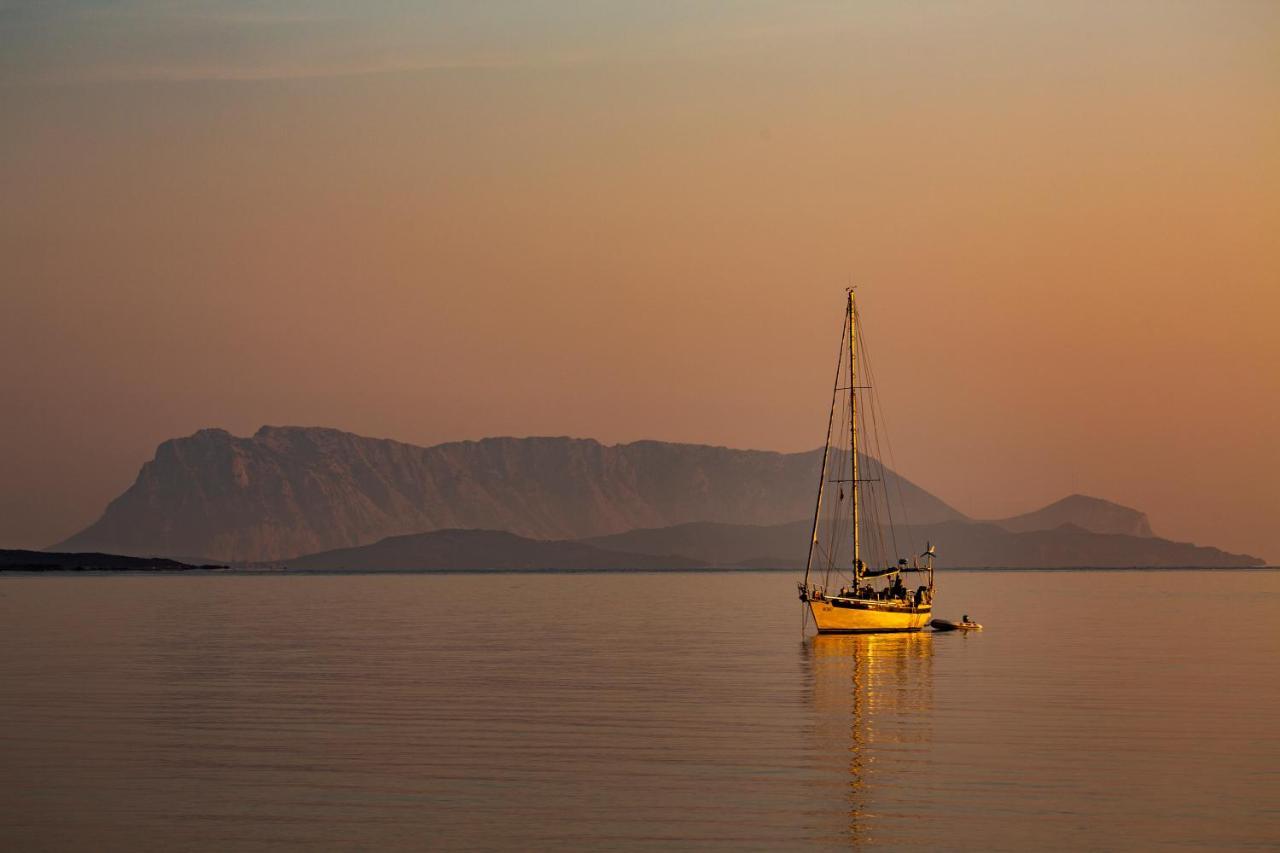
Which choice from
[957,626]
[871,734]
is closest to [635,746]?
[871,734]

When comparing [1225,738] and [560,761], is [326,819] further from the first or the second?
[1225,738]

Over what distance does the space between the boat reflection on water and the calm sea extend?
0.41 ft

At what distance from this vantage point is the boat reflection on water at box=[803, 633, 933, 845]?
25906mm

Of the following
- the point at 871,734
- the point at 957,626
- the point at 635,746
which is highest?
the point at 957,626

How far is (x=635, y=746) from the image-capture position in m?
34.4

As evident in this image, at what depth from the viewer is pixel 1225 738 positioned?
120ft

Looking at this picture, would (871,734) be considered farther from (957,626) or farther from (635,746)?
(957,626)

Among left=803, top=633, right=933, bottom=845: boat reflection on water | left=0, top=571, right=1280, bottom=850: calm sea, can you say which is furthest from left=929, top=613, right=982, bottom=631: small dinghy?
left=803, top=633, right=933, bottom=845: boat reflection on water

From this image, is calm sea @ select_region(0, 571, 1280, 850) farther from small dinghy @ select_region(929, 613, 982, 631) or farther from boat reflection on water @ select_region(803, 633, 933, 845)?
small dinghy @ select_region(929, 613, 982, 631)

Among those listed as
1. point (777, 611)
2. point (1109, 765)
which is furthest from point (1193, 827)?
point (777, 611)

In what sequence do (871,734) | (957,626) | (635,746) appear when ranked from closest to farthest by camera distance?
(635,746) → (871,734) → (957,626)

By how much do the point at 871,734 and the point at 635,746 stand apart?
A: 6.20 metres

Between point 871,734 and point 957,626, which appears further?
point 957,626

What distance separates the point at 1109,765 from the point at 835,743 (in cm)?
603
